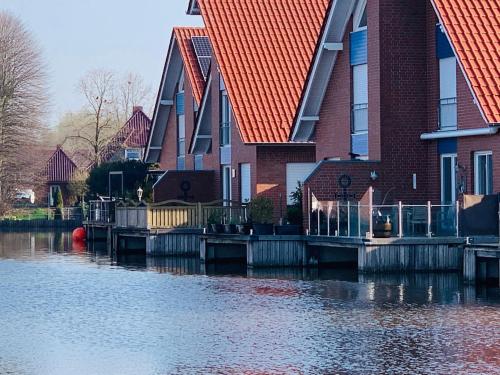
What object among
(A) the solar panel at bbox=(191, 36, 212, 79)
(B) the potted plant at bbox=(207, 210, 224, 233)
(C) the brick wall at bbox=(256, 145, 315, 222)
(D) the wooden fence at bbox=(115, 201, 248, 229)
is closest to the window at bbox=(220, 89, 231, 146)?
(C) the brick wall at bbox=(256, 145, 315, 222)

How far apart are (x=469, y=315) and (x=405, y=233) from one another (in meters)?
8.55

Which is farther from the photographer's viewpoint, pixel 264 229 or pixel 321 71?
pixel 321 71

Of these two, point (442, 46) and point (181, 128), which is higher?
point (442, 46)

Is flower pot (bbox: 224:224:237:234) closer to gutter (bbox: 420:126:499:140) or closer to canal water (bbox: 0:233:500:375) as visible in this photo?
canal water (bbox: 0:233:500:375)

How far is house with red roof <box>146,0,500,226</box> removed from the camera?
36562 millimetres

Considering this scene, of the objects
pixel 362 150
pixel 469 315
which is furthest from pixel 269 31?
pixel 469 315

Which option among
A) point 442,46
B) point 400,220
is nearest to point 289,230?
point 400,220

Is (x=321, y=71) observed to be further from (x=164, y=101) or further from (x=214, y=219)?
(x=164, y=101)

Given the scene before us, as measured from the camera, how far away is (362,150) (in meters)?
41.1

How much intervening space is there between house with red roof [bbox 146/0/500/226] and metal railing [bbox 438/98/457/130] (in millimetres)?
39

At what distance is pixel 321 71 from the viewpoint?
142ft

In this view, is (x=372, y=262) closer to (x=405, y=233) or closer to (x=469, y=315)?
(x=405, y=233)

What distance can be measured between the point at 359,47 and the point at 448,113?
4413mm

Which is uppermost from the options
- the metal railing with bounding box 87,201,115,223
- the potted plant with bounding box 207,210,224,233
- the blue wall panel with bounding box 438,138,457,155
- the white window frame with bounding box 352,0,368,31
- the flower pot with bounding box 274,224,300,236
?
the white window frame with bounding box 352,0,368,31
